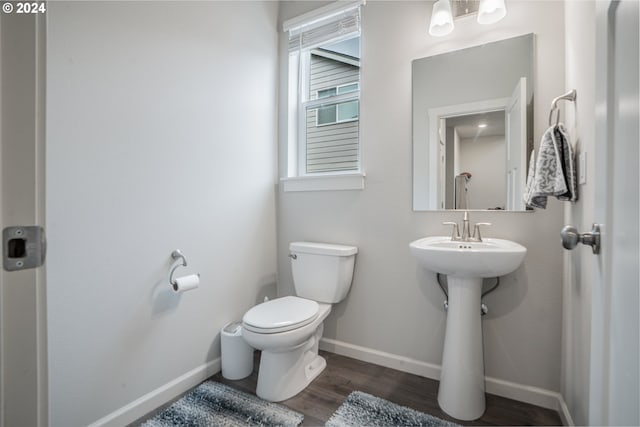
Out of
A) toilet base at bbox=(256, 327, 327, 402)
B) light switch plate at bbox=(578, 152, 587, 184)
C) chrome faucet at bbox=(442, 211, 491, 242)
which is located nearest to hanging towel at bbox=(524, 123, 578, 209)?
light switch plate at bbox=(578, 152, 587, 184)

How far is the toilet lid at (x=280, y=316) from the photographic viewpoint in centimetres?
148

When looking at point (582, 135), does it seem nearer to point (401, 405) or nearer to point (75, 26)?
point (401, 405)

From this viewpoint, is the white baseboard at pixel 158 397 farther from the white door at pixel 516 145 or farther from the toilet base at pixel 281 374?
the white door at pixel 516 145

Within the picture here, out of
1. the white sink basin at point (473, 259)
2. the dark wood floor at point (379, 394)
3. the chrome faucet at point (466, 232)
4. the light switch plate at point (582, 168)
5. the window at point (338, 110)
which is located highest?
the window at point (338, 110)

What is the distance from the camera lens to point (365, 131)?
6.56 feet

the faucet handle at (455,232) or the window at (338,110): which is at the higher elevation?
the window at (338,110)

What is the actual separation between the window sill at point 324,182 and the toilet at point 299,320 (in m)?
0.40

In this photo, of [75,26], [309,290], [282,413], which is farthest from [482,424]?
[75,26]

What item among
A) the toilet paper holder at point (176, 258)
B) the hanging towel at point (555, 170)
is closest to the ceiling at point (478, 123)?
the hanging towel at point (555, 170)

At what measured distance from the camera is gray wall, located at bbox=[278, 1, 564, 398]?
1524 millimetres

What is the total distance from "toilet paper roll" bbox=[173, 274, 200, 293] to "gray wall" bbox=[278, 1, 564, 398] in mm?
819

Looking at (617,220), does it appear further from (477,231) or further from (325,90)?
(325,90)

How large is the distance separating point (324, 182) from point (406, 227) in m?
0.64

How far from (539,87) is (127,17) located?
2.02m
